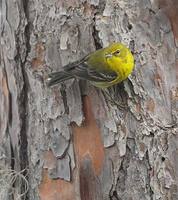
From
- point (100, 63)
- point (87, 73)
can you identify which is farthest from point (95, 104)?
point (100, 63)

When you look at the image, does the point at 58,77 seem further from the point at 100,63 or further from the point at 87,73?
the point at 100,63

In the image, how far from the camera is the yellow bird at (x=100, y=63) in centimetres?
267

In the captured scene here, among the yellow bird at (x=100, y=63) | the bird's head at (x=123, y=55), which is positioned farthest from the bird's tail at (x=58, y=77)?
the bird's head at (x=123, y=55)

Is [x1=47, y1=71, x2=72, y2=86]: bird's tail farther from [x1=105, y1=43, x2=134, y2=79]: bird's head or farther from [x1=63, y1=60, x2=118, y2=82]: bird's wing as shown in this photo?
[x1=105, y1=43, x2=134, y2=79]: bird's head

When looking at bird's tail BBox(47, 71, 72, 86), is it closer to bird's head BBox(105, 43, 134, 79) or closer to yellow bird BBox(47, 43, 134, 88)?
yellow bird BBox(47, 43, 134, 88)

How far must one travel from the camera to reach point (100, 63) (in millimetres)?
2955

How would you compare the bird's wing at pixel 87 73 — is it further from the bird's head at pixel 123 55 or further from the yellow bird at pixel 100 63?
the bird's head at pixel 123 55

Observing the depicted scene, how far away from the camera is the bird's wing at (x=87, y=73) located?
271 cm

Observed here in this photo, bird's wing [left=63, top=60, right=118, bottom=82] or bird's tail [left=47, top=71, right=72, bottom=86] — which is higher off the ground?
bird's wing [left=63, top=60, right=118, bottom=82]

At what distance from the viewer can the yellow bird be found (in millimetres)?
2665

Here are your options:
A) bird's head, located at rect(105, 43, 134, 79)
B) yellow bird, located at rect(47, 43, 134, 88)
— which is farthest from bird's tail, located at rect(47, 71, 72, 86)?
bird's head, located at rect(105, 43, 134, 79)

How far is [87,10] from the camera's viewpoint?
272 centimetres

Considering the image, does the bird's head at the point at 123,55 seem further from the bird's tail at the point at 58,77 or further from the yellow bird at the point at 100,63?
the bird's tail at the point at 58,77

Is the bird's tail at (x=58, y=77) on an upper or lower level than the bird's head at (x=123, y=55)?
lower
